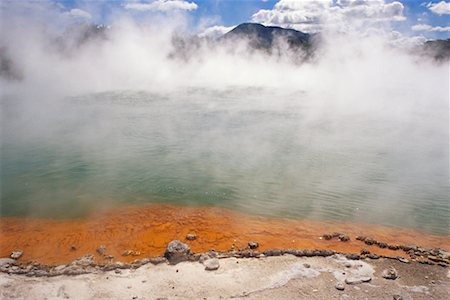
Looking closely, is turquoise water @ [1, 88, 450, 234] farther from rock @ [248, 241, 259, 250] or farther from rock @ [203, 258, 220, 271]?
rock @ [203, 258, 220, 271]

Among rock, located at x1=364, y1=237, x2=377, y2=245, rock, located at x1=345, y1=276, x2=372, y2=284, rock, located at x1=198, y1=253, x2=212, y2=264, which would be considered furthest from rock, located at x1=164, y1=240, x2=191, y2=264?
rock, located at x1=364, y1=237, x2=377, y2=245

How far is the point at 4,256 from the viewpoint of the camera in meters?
6.96

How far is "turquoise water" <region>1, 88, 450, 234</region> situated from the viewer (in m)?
9.07

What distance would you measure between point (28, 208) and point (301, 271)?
7.02 metres

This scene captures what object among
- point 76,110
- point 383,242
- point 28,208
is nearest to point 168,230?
point 28,208

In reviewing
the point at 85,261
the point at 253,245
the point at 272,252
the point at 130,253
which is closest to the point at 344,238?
the point at 272,252

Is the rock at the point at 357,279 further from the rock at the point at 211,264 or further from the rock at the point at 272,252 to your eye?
the rock at the point at 211,264

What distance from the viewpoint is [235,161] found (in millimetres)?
11539

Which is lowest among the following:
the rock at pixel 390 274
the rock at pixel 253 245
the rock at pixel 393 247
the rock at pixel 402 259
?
the rock at pixel 393 247

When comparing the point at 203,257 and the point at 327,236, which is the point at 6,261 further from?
the point at 327,236

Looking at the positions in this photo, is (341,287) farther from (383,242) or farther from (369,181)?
(369,181)

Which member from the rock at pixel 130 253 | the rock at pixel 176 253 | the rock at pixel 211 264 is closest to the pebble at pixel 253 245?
the rock at pixel 211 264

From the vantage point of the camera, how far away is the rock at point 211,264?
6.12 meters

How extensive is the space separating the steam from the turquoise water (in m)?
0.07
